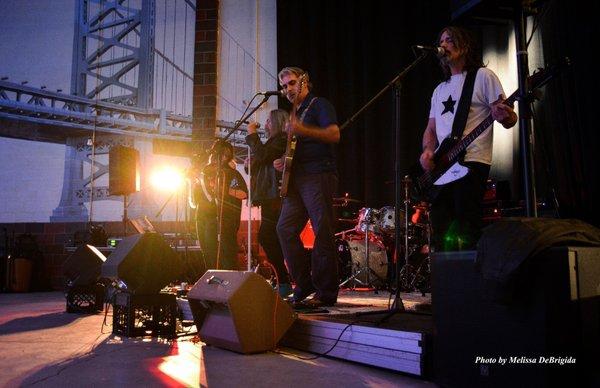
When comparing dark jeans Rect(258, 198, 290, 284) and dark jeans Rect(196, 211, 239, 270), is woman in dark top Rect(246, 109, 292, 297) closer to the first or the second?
dark jeans Rect(258, 198, 290, 284)

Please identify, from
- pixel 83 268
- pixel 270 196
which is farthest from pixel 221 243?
pixel 83 268

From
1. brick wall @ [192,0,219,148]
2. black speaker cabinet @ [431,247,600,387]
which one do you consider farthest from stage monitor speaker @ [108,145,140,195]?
black speaker cabinet @ [431,247,600,387]

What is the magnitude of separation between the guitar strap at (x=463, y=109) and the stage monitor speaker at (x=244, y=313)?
1286 millimetres

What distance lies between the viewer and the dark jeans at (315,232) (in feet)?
10.7

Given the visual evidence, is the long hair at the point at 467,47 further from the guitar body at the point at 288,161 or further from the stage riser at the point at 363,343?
the stage riser at the point at 363,343

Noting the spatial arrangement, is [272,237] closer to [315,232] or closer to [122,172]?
[315,232]

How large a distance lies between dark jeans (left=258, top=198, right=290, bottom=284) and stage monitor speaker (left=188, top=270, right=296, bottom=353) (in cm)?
116

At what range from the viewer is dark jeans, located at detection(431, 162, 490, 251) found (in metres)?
2.49

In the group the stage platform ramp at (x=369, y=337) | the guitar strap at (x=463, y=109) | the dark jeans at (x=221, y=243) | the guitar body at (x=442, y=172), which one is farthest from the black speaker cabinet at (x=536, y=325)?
the dark jeans at (x=221, y=243)

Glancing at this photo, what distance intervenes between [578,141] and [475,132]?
6.12ft

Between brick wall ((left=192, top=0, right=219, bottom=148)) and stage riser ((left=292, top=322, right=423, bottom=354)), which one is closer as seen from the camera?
stage riser ((left=292, top=322, right=423, bottom=354))

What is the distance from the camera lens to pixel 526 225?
165 centimetres

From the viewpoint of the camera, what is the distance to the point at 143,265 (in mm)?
3498

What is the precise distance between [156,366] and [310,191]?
4.62 feet
